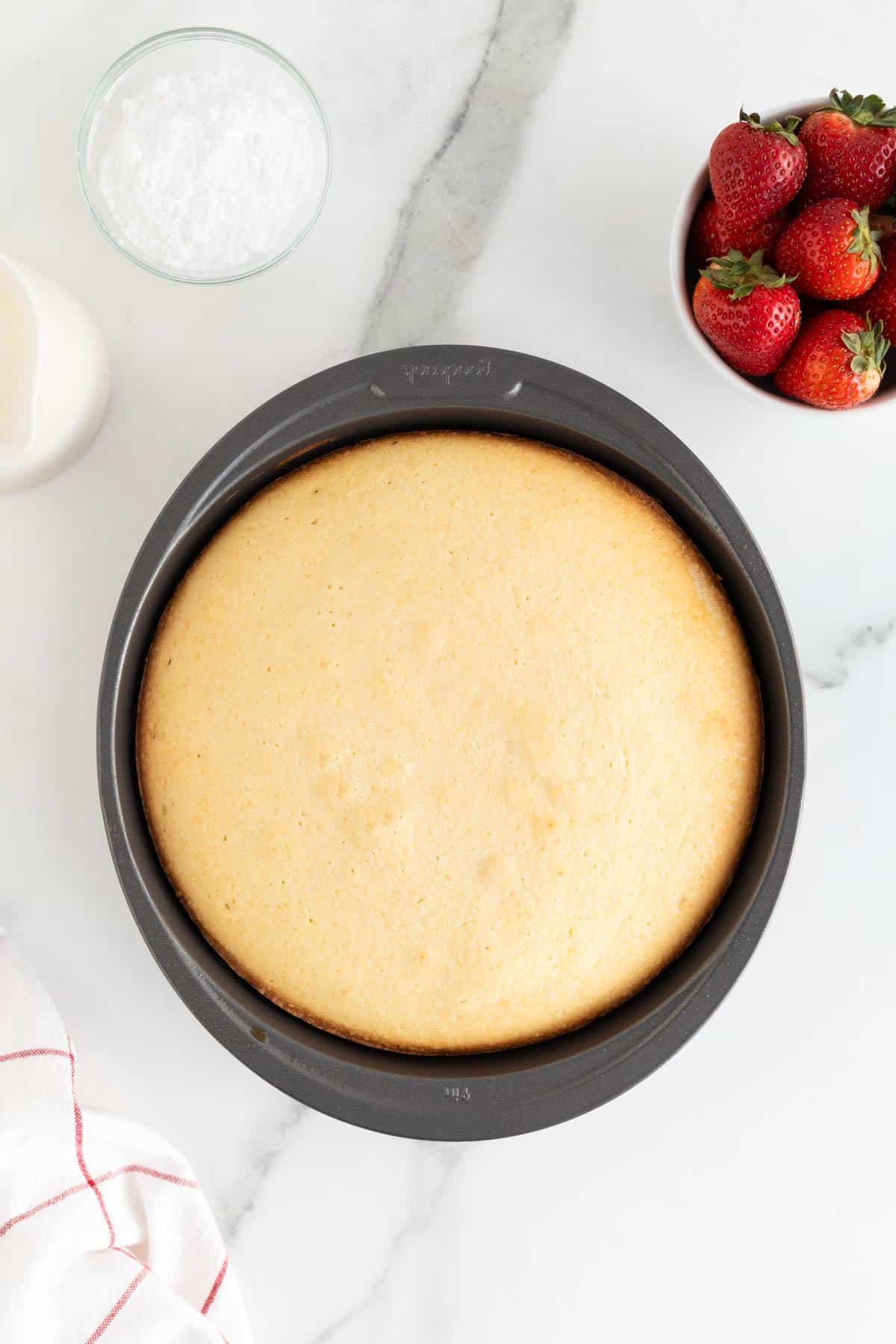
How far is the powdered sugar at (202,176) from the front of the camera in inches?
37.0

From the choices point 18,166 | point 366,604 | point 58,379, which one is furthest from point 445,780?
point 18,166

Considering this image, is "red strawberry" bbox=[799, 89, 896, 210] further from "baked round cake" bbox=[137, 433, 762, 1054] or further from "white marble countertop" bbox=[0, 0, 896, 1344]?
"baked round cake" bbox=[137, 433, 762, 1054]

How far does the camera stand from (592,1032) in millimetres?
→ 870

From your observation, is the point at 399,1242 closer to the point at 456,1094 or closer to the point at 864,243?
the point at 456,1094

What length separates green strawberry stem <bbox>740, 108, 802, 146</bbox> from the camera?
2.76ft

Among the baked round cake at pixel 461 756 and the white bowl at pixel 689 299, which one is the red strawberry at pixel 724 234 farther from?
the baked round cake at pixel 461 756

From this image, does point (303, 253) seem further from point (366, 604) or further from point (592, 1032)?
point (592, 1032)

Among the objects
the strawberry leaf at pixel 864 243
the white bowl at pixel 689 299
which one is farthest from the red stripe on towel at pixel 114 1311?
the strawberry leaf at pixel 864 243

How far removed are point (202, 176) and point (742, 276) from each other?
0.46 metres

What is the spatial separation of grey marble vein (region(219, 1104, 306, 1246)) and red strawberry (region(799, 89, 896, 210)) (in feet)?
3.04

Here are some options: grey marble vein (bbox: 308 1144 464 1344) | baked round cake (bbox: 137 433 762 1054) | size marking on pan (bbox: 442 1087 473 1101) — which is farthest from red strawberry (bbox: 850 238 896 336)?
grey marble vein (bbox: 308 1144 464 1344)

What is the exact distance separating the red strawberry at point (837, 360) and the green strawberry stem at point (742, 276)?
0.05 meters

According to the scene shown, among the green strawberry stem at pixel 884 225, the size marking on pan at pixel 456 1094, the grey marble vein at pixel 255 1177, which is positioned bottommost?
the grey marble vein at pixel 255 1177

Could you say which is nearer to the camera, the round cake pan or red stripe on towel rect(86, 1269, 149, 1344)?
the round cake pan
